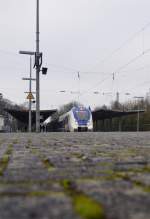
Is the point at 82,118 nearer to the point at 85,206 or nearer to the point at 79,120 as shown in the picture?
the point at 79,120

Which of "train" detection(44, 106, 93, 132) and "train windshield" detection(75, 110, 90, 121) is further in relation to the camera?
"train windshield" detection(75, 110, 90, 121)

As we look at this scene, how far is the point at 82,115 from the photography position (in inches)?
1421

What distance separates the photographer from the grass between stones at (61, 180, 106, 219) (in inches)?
56.5

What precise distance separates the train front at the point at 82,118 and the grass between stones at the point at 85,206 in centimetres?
3337

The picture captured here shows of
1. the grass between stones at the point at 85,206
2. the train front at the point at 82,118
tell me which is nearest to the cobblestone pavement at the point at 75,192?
the grass between stones at the point at 85,206

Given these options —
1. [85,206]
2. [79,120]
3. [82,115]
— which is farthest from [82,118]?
[85,206]

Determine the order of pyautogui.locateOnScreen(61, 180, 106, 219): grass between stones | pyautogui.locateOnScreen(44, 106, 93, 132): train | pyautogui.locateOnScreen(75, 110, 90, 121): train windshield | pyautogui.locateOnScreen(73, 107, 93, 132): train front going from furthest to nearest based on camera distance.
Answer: pyautogui.locateOnScreen(75, 110, 90, 121): train windshield, pyautogui.locateOnScreen(73, 107, 93, 132): train front, pyautogui.locateOnScreen(44, 106, 93, 132): train, pyautogui.locateOnScreen(61, 180, 106, 219): grass between stones

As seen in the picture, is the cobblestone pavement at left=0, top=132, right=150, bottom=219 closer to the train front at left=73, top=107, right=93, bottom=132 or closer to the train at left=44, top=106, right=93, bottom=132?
the train at left=44, top=106, right=93, bottom=132

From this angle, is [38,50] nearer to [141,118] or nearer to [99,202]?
[99,202]

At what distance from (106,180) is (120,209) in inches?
32.1

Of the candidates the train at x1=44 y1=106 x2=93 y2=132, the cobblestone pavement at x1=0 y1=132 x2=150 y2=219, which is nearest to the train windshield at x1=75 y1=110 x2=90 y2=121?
the train at x1=44 y1=106 x2=93 y2=132

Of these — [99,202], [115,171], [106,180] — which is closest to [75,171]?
[115,171]

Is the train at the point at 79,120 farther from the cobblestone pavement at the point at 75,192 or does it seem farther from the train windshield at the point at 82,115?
the cobblestone pavement at the point at 75,192

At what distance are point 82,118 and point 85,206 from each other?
34532 mm
